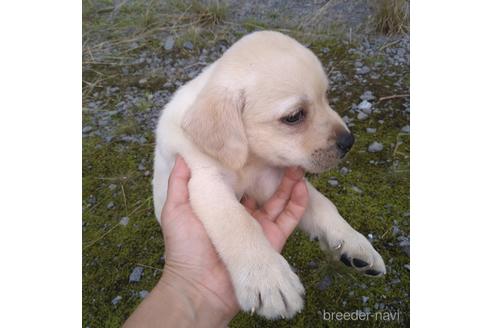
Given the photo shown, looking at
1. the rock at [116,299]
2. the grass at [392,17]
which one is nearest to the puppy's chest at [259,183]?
the rock at [116,299]

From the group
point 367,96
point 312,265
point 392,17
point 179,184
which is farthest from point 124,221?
point 392,17

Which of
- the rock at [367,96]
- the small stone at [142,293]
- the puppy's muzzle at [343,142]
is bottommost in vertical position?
the small stone at [142,293]

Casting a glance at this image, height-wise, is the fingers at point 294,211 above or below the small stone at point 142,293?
above

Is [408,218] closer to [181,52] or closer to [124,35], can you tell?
[181,52]

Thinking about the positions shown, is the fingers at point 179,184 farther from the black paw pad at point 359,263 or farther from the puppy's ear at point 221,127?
the black paw pad at point 359,263

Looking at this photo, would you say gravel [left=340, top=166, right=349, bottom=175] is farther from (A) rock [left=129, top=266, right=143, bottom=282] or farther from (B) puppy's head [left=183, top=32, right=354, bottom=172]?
(A) rock [left=129, top=266, right=143, bottom=282]

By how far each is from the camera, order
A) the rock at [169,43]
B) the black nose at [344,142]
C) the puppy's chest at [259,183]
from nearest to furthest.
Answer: the black nose at [344,142] < the puppy's chest at [259,183] < the rock at [169,43]

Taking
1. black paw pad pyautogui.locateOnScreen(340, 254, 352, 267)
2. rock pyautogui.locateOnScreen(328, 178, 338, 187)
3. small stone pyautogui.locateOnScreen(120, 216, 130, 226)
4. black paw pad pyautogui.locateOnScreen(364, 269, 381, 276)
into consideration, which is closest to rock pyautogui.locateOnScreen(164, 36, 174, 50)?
small stone pyautogui.locateOnScreen(120, 216, 130, 226)

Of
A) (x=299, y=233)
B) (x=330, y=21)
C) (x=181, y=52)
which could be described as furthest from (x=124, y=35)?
(x=299, y=233)
